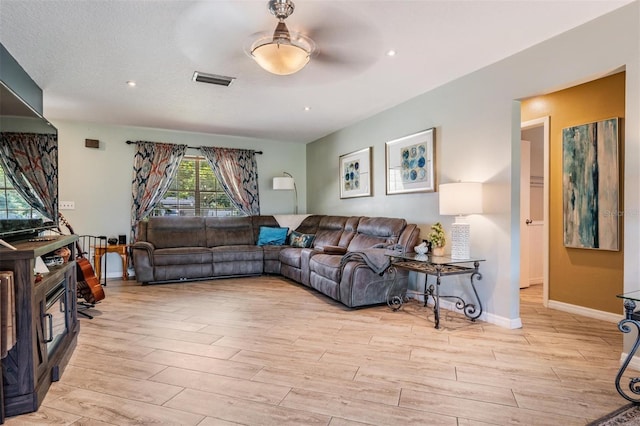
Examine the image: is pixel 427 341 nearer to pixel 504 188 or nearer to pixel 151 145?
pixel 504 188

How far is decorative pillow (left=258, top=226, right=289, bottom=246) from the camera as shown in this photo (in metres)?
5.93

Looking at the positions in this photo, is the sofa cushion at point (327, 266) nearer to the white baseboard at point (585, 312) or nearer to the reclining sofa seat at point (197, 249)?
the reclining sofa seat at point (197, 249)

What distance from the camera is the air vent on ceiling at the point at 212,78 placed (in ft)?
11.4

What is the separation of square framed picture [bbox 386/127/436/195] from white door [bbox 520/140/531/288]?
149 cm

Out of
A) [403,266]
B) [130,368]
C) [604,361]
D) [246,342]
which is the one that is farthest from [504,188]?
[130,368]

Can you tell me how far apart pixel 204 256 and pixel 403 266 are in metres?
3.09

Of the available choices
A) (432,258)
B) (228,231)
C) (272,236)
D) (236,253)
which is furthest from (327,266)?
(228,231)

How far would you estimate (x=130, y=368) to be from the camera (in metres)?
2.35

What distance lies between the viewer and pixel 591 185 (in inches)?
136

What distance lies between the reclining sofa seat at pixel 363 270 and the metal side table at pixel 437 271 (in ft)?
0.47

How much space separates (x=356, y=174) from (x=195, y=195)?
2.89m

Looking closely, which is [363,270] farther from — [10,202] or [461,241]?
[10,202]

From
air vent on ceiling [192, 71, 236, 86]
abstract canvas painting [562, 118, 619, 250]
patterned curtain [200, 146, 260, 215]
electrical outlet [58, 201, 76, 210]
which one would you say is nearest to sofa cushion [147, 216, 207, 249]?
patterned curtain [200, 146, 260, 215]

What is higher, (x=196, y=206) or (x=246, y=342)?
(x=196, y=206)
